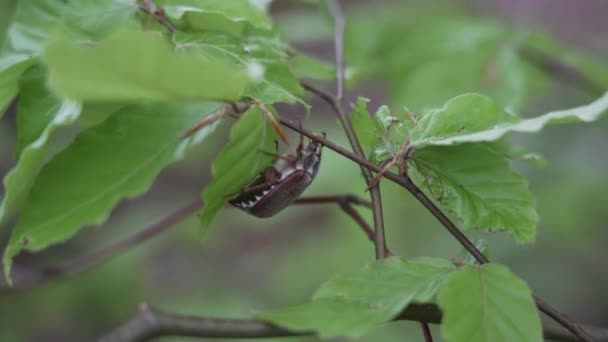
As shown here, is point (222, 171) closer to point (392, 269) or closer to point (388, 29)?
point (392, 269)

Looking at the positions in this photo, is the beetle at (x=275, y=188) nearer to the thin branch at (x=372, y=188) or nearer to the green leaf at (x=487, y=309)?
the thin branch at (x=372, y=188)

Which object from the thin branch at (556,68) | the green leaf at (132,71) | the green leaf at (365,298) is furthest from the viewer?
the thin branch at (556,68)

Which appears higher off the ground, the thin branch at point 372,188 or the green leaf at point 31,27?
the green leaf at point 31,27

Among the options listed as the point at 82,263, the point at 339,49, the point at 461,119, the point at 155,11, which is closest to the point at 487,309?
the point at 461,119

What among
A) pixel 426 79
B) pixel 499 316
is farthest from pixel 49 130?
pixel 426 79

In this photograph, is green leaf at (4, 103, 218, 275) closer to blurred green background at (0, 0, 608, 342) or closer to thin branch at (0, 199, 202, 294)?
thin branch at (0, 199, 202, 294)

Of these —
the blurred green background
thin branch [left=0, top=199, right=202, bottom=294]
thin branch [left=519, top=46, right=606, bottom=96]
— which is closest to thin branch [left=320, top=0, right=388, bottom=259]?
thin branch [left=0, top=199, right=202, bottom=294]

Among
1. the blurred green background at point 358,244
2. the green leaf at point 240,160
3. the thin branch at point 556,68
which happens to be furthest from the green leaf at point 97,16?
the thin branch at point 556,68
